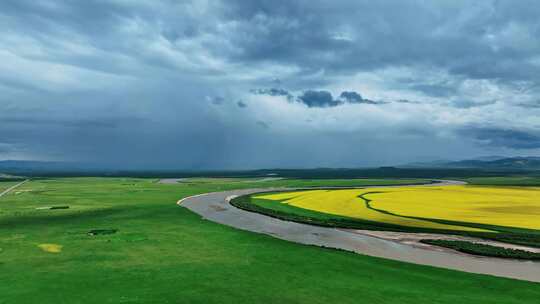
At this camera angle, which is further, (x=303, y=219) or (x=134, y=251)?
(x=303, y=219)

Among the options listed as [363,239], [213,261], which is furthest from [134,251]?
[363,239]

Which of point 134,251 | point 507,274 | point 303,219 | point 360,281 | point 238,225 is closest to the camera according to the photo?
point 360,281

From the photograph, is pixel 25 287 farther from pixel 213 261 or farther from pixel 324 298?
pixel 324 298

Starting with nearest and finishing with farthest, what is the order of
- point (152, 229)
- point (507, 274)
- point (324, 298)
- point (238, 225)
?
point (324, 298) → point (507, 274) → point (152, 229) → point (238, 225)

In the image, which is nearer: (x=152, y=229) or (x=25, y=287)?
(x=25, y=287)

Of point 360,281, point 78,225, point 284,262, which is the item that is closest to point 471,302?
point 360,281

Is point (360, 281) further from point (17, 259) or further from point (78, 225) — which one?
point (78, 225)

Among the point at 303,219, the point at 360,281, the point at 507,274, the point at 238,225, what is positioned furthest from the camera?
the point at 303,219
